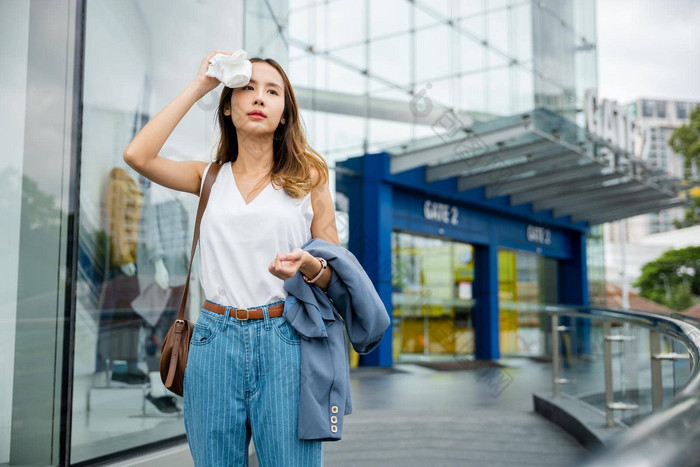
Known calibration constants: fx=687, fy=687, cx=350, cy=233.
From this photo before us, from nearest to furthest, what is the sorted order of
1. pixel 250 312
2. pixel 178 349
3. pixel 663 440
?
pixel 663 440 → pixel 250 312 → pixel 178 349

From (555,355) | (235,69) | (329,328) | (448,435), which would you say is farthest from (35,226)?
(555,355)

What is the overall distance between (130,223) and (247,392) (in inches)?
86.1

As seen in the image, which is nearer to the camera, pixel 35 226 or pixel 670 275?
pixel 35 226

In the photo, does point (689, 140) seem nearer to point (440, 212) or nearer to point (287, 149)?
point (440, 212)

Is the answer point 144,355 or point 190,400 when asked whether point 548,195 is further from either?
point 190,400

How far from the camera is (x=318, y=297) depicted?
1539 mm

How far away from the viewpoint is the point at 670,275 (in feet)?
147

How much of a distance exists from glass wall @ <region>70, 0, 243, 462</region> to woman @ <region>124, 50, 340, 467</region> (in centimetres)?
162

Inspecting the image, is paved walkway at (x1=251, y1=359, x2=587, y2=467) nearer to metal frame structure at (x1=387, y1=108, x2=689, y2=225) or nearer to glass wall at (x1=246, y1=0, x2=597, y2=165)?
metal frame structure at (x1=387, y1=108, x2=689, y2=225)

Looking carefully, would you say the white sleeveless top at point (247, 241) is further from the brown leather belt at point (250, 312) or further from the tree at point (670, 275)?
the tree at point (670, 275)

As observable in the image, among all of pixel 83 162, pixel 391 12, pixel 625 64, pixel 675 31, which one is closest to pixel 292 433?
pixel 83 162

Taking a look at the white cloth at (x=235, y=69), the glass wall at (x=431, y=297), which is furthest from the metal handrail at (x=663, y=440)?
the glass wall at (x=431, y=297)

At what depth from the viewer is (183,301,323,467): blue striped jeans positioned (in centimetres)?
145

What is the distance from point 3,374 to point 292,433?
1694 mm
